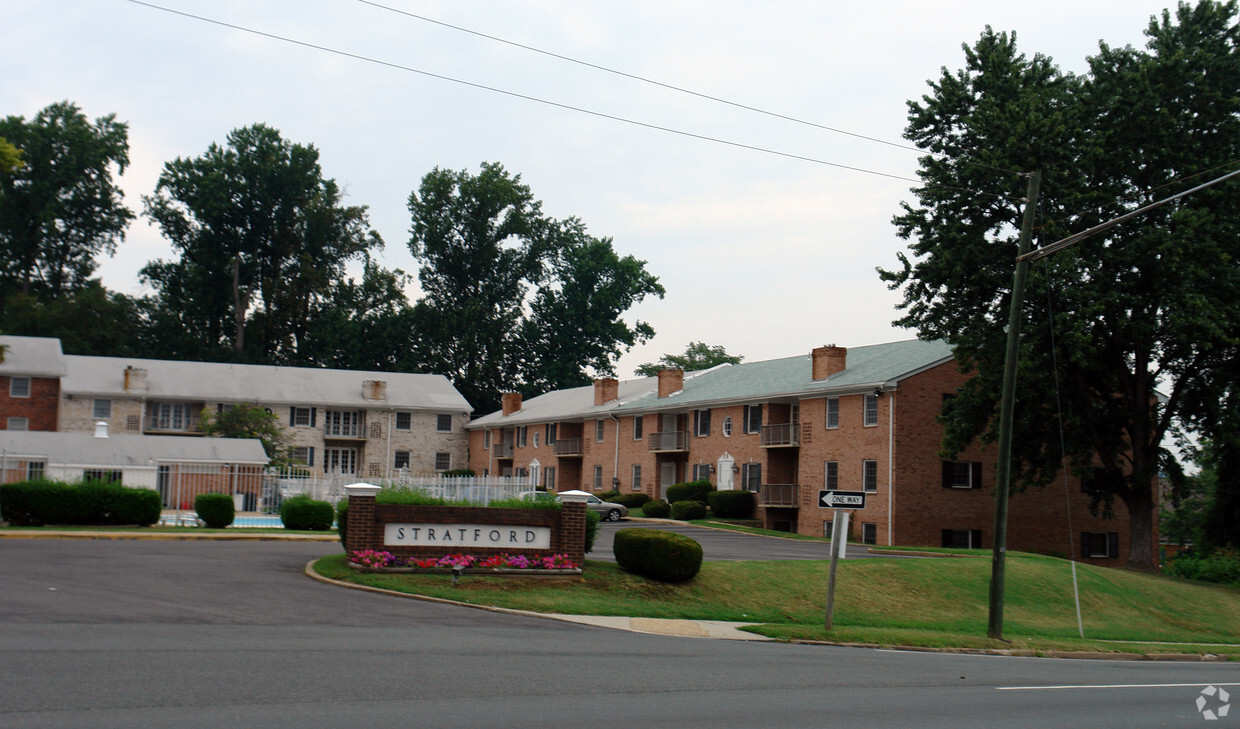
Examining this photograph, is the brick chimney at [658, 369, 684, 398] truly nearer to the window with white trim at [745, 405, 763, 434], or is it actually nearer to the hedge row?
the window with white trim at [745, 405, 763, 434]

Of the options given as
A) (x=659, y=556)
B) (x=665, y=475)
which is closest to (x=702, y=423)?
(x=665, y=475)

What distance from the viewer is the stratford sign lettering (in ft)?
70.2

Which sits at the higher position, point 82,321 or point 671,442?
point 82,321

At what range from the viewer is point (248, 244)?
88062 mm

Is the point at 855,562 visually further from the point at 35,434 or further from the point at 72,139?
the point at 72,139

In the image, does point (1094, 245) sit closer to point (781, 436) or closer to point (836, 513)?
point (781, 436)

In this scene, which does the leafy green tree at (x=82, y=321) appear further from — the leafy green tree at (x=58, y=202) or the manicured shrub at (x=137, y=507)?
the manicured shrub at (x=137, y=507)

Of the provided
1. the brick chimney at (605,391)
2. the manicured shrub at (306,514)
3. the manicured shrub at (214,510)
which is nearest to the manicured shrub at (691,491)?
the brick chimney at (605,391)

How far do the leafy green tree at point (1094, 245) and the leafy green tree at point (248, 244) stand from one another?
2411 inches

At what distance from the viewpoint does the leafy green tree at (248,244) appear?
86.2 meters

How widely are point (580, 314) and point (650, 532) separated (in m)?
70.8

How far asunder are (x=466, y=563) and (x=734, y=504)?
99.1 ft

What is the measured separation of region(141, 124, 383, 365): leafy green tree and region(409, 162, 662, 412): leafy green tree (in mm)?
8693

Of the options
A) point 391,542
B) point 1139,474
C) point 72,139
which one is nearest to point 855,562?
point 391,542
